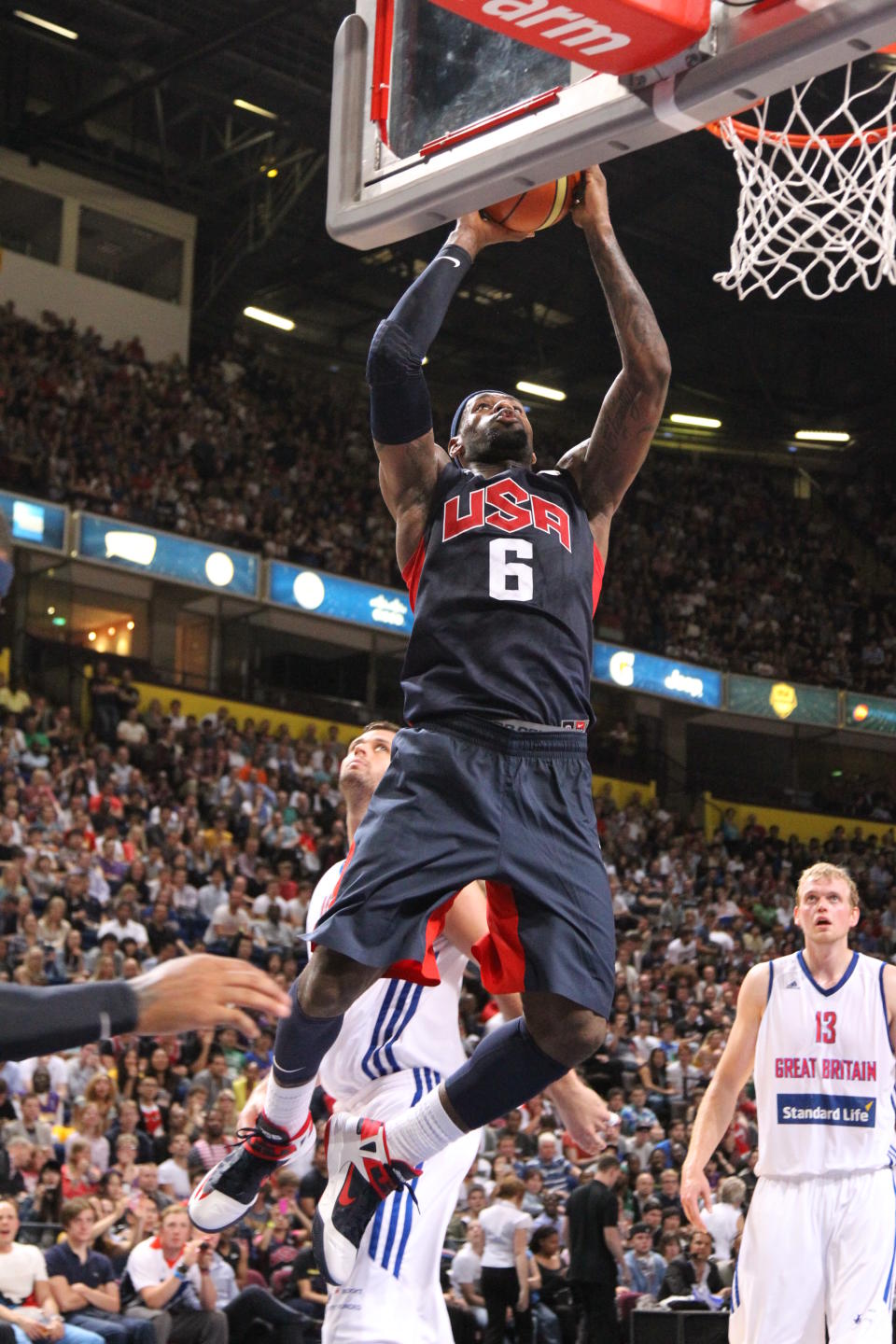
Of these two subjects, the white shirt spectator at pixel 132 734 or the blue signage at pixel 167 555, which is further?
the blue signage at pixel 167 555

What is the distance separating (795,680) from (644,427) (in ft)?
90.8

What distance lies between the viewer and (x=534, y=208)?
489cm

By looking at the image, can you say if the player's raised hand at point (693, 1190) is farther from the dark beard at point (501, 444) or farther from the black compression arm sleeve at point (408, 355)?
the black compression arm sleeve at point (408, 355)

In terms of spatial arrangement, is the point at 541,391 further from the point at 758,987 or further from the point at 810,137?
the point at 758,987

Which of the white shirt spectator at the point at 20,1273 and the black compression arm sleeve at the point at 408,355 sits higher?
the black compression arm sleeve at the point at 408,355

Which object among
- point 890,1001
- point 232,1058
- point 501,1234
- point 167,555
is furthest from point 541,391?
point 890,1001

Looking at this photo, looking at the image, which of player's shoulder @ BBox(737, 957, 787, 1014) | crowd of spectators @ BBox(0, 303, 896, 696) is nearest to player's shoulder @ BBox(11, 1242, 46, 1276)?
player's shoulder @ BBox(737, 957, 787, 1014)

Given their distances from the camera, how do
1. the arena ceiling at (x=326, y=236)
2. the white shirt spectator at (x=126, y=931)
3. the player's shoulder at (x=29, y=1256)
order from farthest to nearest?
the arena ceiling at (x=326, y=236)
the white shirt spectator at (x=126, y=931)
the player's shoulder at (x=29, y=1256)

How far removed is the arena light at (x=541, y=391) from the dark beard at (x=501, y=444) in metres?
27.8

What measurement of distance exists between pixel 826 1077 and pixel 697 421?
29.0m

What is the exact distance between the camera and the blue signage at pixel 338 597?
26141mm

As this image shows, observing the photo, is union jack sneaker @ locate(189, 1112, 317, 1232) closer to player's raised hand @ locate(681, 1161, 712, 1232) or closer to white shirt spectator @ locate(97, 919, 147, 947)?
player's raised hand @ locate(681, 1161, 712, 1232)

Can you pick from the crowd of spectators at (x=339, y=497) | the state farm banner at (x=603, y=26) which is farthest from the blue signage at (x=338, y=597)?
the state farm banner at (x=603, y=26)

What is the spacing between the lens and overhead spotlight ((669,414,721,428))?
34.0 meters
